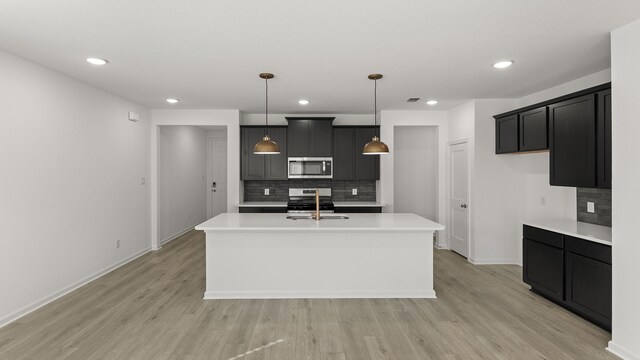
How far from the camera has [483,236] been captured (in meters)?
5.03

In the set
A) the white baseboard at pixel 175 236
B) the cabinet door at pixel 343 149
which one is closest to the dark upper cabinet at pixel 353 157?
the cabinet door at pixel 343 149

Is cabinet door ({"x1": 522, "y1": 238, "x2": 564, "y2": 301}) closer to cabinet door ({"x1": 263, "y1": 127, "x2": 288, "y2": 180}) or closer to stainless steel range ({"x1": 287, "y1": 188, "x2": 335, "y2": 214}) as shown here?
stainless steel range ({"x1": 287, "y1": 188, "x2": 335, "y2": 214})

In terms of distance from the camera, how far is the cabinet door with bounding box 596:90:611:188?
9.69ft

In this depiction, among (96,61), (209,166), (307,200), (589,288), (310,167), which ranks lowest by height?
(589,288)

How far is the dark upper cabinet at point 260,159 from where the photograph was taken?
5.88 m

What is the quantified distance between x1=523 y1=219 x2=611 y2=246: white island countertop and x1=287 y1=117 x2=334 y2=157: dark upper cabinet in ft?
11.0

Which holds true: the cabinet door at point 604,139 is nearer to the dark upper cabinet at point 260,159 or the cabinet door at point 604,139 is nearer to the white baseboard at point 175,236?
the dark upper cabinet at point 260,159

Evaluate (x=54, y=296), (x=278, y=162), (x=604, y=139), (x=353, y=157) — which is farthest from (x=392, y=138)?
(x=54, y=296)

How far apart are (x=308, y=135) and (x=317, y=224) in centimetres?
258

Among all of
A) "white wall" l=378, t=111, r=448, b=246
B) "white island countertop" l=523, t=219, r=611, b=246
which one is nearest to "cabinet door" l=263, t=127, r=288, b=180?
"white wall" l=378, t=111, r=448, b=246

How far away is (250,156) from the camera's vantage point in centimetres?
590

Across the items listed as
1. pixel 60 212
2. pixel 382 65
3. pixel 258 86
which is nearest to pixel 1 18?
pixel 60 212

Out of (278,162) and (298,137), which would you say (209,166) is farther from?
(298,137)

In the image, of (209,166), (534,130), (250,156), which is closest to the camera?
(534,130)
